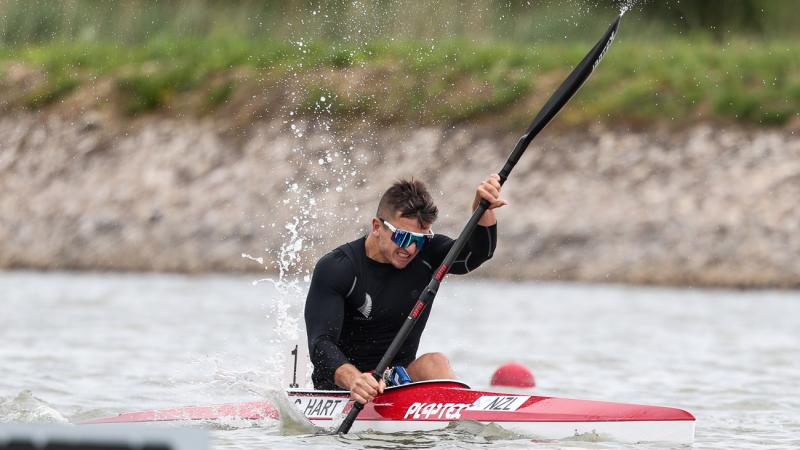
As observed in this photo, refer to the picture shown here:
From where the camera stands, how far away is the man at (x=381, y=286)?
28.1 feet

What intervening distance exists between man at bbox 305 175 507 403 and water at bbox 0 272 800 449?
0.48m

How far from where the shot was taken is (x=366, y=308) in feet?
29.2

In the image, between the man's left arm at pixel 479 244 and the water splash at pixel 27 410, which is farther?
the water splash at pixel 27 410

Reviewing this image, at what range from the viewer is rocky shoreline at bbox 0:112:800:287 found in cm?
2527

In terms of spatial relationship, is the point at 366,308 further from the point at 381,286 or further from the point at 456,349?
the point at 456,349

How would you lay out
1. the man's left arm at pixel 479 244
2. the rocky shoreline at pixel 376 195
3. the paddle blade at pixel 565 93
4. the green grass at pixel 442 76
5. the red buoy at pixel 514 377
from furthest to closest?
the green grass at pixel 442 76 → the rocky shoreline at pixel 376 195 → the red buoy at pixel 514 377 → the paddle blade at pixel 565 93 → the man's left arm at pixel 479 244

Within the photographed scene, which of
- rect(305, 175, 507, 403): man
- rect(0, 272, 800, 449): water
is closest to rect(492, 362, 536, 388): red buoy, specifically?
rect(0, 272, 800, 449): water

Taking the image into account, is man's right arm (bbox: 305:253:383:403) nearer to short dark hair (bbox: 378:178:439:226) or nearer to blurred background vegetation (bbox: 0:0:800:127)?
short dark hair (bbox: 378:178:439:226)

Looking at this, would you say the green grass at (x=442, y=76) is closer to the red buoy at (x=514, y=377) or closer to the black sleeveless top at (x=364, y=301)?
the red buoy at (x=514, y=377)

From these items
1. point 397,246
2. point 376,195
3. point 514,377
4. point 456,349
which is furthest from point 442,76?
point 397,246

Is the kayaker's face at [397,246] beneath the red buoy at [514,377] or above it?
beneath

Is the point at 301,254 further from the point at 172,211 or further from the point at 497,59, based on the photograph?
the point at 497,59

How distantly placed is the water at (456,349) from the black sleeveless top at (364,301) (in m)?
0.54

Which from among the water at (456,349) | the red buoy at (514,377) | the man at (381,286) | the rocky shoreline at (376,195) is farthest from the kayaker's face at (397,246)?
the rocky shoreline at (376,195)
